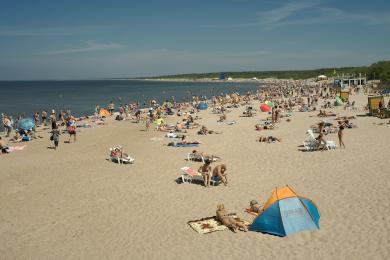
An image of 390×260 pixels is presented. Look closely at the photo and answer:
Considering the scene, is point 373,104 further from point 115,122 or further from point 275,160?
point 115,122

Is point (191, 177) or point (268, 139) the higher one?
point (268, 139)

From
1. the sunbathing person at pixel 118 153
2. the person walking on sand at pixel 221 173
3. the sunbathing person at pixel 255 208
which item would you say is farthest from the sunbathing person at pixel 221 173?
the sunbathing person at pixel 118 153

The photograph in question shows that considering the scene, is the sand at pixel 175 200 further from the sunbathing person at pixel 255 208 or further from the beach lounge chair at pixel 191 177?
the beach lounge chair at pixel 191 177

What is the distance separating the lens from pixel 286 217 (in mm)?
7613

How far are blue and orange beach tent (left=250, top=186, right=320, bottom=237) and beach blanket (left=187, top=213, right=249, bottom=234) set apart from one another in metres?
0.47

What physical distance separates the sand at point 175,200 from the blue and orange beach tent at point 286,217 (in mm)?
191

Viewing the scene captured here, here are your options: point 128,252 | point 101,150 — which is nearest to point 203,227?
point 128,252

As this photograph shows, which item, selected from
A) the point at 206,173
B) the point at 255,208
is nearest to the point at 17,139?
the point at 206,173

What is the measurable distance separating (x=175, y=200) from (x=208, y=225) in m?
2.02

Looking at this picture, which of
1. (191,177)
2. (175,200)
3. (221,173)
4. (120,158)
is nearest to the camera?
(175,200)

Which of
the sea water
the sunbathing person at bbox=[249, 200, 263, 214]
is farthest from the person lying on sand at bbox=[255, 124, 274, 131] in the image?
the sea water

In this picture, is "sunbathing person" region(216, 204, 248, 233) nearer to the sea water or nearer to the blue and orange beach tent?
the blue and orange beach tent

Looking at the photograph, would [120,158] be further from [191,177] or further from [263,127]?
[263,127]

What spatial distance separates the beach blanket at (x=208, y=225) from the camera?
307 inches
